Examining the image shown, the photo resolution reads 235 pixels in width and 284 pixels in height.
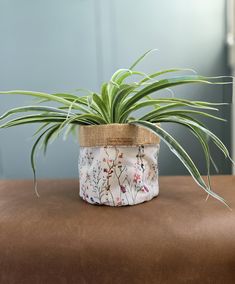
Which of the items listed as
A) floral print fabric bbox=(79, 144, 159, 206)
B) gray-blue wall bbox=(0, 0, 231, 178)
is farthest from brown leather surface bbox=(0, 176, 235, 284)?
gray-blue wall bbox=(0, 0, 231, 178)

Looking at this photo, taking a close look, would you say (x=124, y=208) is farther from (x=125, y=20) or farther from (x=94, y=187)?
(x=125, y=20)

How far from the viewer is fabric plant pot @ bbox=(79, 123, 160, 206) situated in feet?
1.76

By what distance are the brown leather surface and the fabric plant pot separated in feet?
0.15

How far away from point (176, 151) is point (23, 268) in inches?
11.3

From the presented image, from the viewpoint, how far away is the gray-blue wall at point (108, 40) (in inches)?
43.5

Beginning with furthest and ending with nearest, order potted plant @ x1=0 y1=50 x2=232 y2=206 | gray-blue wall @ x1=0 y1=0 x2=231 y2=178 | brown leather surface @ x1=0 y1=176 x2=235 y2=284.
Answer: gray-blue wall @ x1=0 y1=0 x2=231 y2=178 < potted plant @ x1=0 y1=50 x2=232 y2=206 < brown leather surface @ x1=0 y1=176 x2=235 y2=284

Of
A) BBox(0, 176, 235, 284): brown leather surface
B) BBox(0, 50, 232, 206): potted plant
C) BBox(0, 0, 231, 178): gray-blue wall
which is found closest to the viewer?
BBox(0, 176, 235, 284): brown leather surface

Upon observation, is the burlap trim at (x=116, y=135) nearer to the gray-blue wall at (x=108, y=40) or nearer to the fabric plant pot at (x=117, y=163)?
the fabric plant pot at (x=117, y=163)

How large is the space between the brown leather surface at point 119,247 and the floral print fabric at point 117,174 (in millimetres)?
42

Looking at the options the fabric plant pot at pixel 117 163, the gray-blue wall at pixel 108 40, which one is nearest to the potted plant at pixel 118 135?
the fabric plant pot at pixel 117 163

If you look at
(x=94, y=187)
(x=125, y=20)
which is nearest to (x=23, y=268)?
(x=94, y=187)

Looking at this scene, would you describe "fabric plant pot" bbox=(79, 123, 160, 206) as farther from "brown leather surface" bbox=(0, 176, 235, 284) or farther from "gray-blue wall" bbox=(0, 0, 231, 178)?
"gray-blue wall" bbox=(0, 0, 231, 178)

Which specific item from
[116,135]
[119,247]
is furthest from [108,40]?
[119,247]

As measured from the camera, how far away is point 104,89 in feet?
1.85
